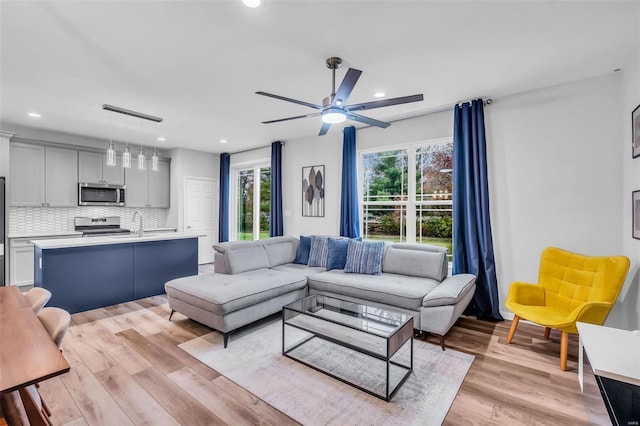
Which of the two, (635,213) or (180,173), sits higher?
(180,173)

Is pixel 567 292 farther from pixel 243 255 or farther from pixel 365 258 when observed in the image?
pixel 243 255

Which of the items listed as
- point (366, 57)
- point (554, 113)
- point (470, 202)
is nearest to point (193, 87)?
point (366, 57)

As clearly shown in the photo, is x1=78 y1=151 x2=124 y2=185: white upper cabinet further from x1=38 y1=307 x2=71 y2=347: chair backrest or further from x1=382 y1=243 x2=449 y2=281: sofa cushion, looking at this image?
x1=382 y1=243 x2=449 y2=281: sofa cushion

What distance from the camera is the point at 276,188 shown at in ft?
19.9

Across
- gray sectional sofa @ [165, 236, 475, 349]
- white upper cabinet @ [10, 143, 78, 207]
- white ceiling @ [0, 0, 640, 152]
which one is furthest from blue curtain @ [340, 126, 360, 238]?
white upper cabinet @ [10, 143, 78, 207]

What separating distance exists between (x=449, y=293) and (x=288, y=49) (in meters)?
2.68

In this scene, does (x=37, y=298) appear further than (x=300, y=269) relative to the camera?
No

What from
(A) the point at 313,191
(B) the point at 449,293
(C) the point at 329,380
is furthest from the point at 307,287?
(A) the point at 313,191

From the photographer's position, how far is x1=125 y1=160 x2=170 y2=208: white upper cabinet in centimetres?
621

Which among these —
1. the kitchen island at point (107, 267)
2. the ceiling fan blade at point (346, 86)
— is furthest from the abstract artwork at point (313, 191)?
the ceiling fan blade at point (346, 86)

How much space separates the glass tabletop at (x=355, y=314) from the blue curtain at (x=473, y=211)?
1.57m

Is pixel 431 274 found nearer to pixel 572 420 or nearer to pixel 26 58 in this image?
pixel 572 420

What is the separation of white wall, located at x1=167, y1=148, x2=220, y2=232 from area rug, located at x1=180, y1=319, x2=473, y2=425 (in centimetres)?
425

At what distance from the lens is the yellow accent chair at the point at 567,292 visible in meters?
2.50
